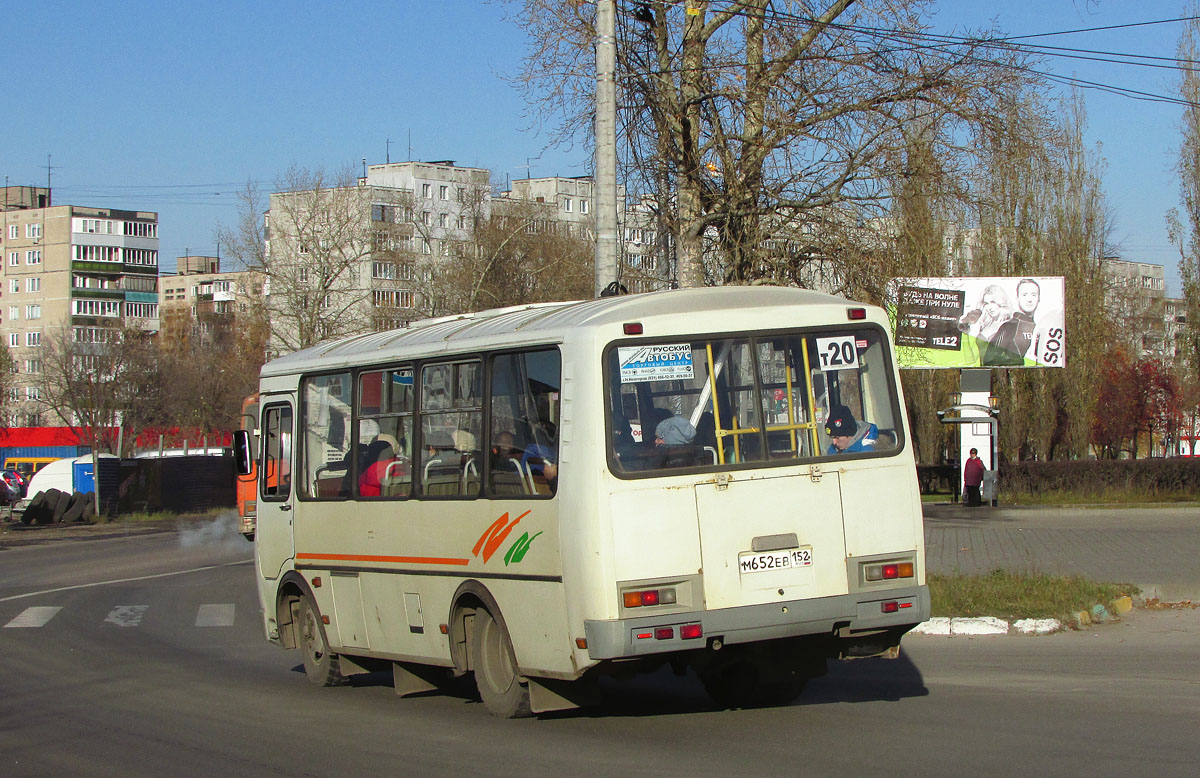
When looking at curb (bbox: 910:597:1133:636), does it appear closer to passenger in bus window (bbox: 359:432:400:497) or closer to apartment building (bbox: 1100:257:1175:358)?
passenger in bus window (bbox: 359:432:400:497)

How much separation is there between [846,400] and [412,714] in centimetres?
383

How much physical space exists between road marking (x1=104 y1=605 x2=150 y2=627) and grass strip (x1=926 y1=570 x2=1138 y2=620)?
32.5ft

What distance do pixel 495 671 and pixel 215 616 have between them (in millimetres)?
9670

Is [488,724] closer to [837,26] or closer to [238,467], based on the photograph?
[238,467]

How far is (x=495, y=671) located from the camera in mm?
8820

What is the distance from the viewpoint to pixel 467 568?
8.72m

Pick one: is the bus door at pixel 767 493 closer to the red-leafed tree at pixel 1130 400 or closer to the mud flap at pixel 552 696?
the mud flap at pixel 552 696

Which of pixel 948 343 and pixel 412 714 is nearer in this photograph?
pixel 412 714

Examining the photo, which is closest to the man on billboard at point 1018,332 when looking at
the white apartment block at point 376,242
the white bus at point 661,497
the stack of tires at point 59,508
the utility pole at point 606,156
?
the white apartment block at point 376,242

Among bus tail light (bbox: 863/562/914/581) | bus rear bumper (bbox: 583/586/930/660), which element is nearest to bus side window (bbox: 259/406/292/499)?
bus rear bumper (bbox: 583/586/930/660)

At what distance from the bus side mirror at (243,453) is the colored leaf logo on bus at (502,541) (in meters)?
4.41

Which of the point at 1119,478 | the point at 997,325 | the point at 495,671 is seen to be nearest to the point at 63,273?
the point at 997,325

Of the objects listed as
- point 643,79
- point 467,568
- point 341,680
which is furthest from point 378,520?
point 643,79

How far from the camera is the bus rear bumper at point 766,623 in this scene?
24.2 feet
